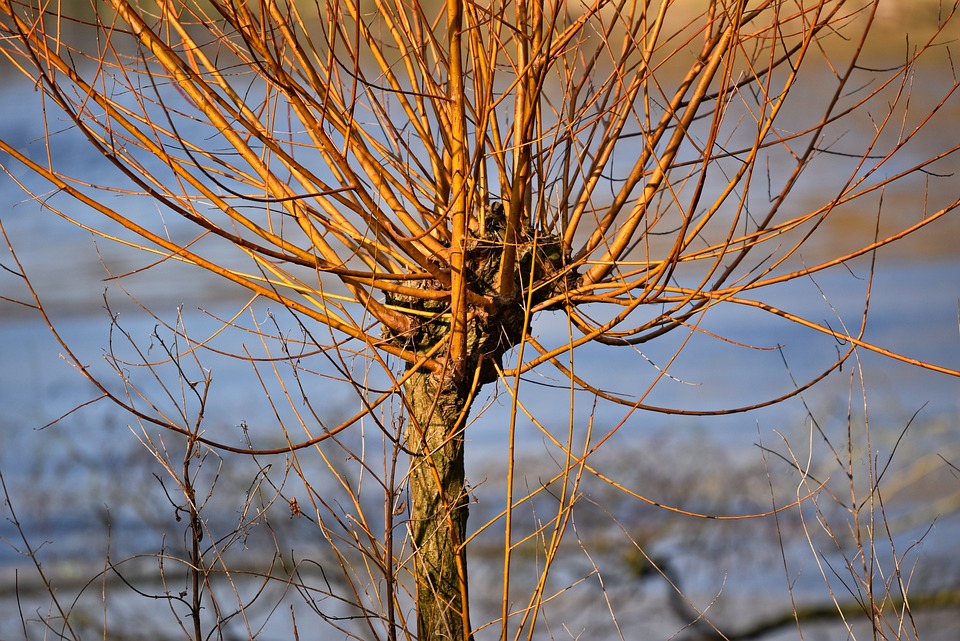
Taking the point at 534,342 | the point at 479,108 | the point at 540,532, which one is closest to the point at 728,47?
the point at 479,108

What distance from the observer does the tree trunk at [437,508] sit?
3.39ft

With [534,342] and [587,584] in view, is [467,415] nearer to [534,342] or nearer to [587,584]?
[534,342]

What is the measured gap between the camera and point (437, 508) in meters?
1.06

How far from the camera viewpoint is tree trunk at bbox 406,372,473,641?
1.03 m

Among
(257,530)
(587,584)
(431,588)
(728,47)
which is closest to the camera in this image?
(728,47)

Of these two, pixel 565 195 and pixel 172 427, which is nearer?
pixel 172 427

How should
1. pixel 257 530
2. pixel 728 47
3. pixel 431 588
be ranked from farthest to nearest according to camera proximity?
pixel 257 530 → pixel 431 588 → pixel 728 47

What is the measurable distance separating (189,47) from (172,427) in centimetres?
44

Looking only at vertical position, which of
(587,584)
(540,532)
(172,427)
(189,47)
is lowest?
(540,532)

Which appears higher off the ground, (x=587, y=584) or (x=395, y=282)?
(x=587, y=584)

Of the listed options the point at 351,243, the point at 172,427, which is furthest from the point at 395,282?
the point at 172,427

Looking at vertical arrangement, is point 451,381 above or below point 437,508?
above

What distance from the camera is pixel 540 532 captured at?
34.4 inches

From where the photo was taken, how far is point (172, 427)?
95cm
